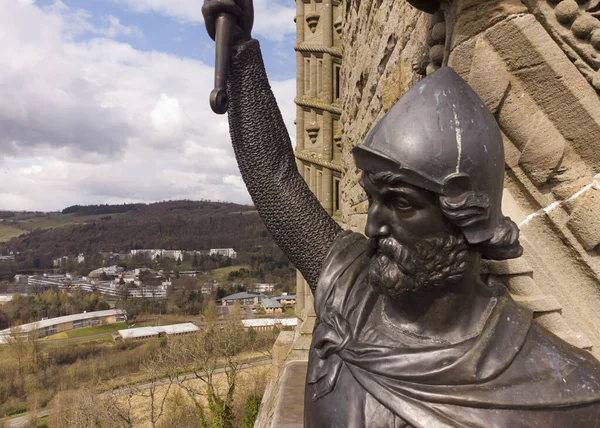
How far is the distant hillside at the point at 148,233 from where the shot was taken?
68875mm

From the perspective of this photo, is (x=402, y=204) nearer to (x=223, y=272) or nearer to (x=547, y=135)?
(x=547, y=135)

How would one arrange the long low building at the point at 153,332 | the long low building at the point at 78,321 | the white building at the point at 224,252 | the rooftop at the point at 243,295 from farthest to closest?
the white building at the point at 224,252 → the rooftop at the point at 243,295 → the long low building at the point at 78,321 → the long low building at the point at 153,332

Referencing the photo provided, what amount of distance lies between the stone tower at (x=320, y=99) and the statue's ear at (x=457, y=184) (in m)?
6.33

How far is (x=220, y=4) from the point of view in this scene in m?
1.42

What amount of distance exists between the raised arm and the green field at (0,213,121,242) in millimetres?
90650

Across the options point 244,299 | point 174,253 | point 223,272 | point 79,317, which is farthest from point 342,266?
point 174,253

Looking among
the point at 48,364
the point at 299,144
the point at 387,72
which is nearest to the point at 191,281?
the point at 48,364

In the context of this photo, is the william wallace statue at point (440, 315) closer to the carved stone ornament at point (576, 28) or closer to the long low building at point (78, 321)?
the carved stone ornament at point (576, 28)

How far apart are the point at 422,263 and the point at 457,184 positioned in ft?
0.63

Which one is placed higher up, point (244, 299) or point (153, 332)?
point (244, 299)

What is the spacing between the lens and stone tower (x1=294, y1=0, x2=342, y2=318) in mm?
7363

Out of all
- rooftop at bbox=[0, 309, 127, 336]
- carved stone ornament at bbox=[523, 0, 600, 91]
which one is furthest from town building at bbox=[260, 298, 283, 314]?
carved stone ornament at bbox=[523, 0, 600, 91]

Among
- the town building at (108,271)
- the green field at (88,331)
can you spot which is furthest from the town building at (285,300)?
the town building at (108,271)

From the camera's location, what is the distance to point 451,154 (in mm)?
882
